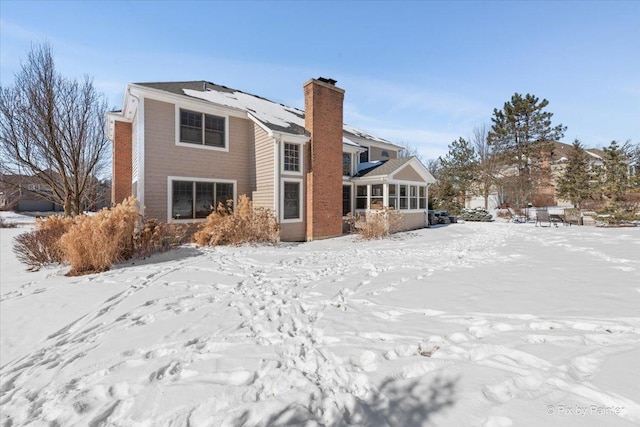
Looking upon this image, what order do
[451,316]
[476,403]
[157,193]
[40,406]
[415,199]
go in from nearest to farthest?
[476,403] → [40,406] → [451,316] → [157,193] → [415,199]

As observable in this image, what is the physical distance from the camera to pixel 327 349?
3.03 metres

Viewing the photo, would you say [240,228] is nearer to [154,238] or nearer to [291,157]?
[154,238]

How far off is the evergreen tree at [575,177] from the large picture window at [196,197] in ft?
102

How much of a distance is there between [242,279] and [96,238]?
13.8 feet

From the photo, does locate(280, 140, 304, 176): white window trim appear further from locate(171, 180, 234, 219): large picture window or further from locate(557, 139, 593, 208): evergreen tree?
locate(557, 139, 593, 208): evergreen tree

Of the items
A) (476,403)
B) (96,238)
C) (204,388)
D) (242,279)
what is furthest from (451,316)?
(96,238)

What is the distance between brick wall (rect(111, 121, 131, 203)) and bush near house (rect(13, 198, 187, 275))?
632 cm

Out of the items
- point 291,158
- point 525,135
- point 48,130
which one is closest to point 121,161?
point 48,130

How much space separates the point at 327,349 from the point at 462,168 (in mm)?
30909

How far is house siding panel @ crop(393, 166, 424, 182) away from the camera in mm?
15578

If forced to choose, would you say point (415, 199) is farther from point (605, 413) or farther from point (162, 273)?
point (605, 413)

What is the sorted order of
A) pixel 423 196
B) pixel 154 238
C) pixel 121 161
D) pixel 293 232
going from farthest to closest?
pixel 423 196
pixel 121 161
pixel 293 232
pixel 154 238

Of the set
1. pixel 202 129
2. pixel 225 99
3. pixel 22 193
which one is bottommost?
pixel 22 193

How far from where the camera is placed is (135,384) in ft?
8.31
